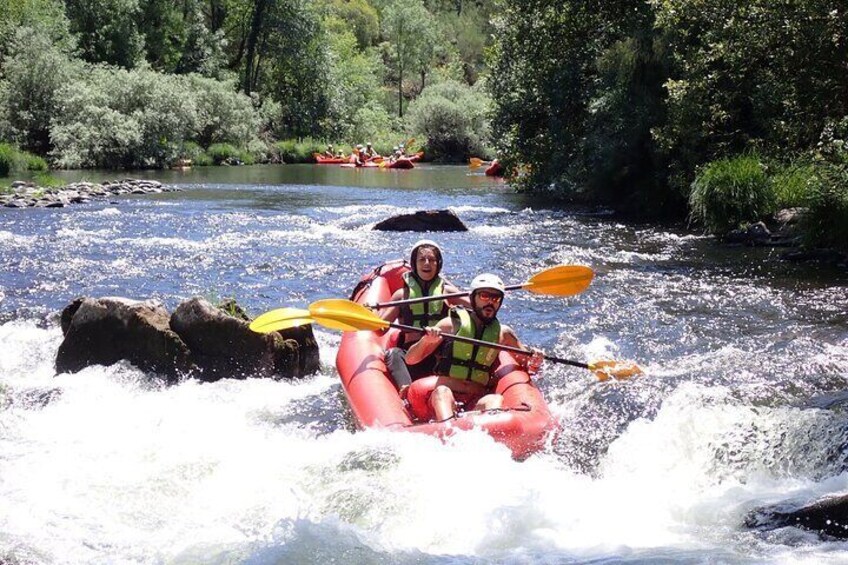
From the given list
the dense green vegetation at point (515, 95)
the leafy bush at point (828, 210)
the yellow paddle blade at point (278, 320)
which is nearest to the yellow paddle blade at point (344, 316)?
the yellow paddle blade at point (278, 320)

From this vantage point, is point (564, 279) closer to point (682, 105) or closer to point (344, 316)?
point (344, 316)

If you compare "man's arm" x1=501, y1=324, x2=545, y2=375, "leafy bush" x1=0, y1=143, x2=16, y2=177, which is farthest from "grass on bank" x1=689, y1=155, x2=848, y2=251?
"leafy bush" x1=0, y1=143, x2=16, y2=177

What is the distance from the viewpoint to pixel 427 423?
17.7ft

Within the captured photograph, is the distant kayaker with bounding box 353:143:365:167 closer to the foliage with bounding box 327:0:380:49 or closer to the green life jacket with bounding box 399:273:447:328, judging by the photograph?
the green life jacket with bounding box 399:273:447:328

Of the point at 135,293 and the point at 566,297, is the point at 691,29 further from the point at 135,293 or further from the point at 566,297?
the point at 135,293

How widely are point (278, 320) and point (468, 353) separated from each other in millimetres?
1308

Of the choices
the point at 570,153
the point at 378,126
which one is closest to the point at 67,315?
the point at 570,153

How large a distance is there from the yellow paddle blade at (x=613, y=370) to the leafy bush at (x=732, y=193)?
21.2 feet

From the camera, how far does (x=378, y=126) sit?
142 ft

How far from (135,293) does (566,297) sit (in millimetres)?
4218

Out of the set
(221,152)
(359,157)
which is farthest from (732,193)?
(221,152)

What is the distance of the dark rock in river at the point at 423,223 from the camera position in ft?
46.7

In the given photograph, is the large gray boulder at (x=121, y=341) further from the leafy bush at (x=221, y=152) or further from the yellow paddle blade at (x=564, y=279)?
the leafy bush at (x=221, y=152)

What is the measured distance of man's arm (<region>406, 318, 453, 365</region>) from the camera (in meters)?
6.19
